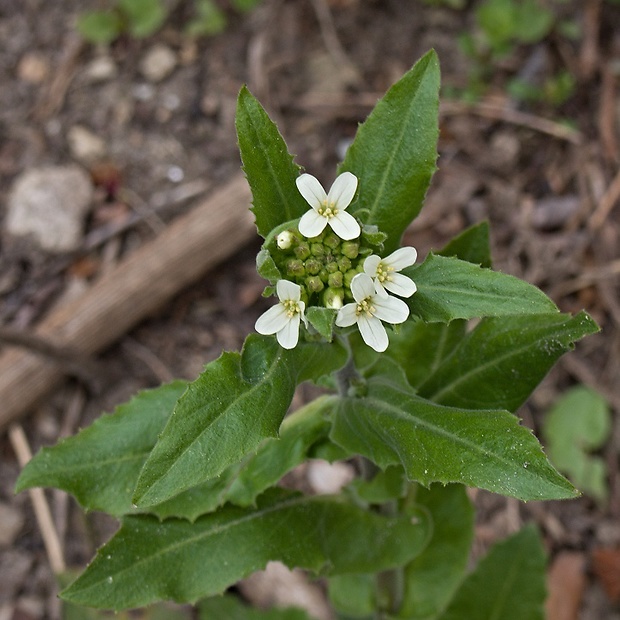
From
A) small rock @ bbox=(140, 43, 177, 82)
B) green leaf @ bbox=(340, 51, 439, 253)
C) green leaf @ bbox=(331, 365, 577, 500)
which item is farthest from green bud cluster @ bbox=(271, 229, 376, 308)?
small rock @ bbox=(140, 43, 177, 82)

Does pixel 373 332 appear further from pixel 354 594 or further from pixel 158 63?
pixel 158 63

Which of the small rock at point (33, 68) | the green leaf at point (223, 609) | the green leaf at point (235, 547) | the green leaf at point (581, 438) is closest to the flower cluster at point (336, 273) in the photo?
the green leaf at point (235, 547)

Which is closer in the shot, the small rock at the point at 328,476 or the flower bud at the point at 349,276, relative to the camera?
the flower bud at the point at 349,276

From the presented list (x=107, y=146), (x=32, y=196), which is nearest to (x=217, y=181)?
(x=107, y=146)

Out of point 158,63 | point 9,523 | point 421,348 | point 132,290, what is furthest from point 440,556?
point 158,63

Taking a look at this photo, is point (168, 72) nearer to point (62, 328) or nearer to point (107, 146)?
point (107, 146)

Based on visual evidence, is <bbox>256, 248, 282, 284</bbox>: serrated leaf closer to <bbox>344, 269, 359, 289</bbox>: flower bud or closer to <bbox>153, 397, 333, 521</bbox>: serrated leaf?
<bbox>344, 269, 359, 289</bbox>: flower bud

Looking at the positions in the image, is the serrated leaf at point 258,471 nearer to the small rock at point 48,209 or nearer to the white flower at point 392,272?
the white flower at point 392,272
